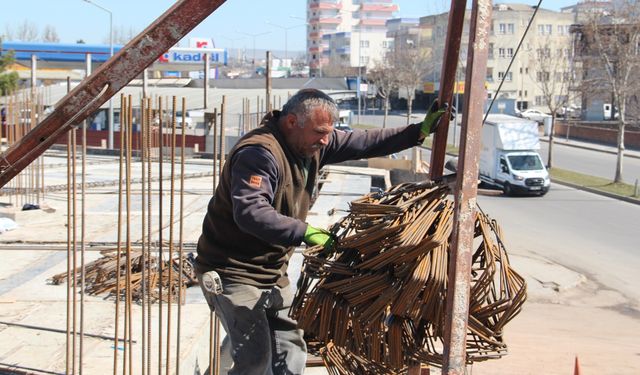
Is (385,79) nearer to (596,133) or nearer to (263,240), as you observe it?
(596,133)

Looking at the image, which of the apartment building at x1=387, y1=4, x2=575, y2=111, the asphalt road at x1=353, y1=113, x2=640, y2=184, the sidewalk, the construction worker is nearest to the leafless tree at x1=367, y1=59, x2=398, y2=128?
the apartment building at x1=387, y1=4, x2=575, y2=111

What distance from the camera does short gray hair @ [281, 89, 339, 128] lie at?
11.4 feet

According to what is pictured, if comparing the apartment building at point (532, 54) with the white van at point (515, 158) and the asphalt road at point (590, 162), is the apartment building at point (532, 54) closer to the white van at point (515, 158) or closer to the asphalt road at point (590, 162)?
the white van at point (515, 158)

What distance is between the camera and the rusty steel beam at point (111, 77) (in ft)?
9.92

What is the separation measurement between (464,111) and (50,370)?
10.9ft

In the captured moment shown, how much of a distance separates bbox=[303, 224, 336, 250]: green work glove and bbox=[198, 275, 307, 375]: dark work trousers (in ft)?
1.42

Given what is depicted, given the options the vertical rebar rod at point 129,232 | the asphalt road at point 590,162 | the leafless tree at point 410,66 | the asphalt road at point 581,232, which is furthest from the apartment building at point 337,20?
the vertical rebar rod at point 129,232

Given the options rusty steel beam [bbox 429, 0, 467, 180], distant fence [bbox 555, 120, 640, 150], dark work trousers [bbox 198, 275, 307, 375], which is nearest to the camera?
rusty steel beam [bbox 429, 0, 467, 180]

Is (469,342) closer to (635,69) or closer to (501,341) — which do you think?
(501,341)

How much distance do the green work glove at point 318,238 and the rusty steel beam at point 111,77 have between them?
92cm

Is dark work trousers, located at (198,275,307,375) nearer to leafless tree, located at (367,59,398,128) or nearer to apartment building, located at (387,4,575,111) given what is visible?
apartment building, located at (387,4,575,111)

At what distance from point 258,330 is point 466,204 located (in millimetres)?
1293

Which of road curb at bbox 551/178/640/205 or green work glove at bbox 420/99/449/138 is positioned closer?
green work glove at bbox 420/99/449/138

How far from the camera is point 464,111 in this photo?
2.74m
